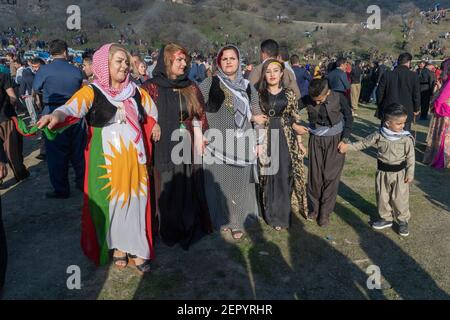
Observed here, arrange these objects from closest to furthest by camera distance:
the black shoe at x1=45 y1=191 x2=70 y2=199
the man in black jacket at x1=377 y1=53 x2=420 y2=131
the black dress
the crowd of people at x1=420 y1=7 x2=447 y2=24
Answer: the black dress < the black shoe at x1=45 y1=191 x2=70 y2=199 < the man in black jacket at x1=377 y1=53 x2=420 y2=131 < the crowd of people at x1=420 y1=7 x2=447 y2=24

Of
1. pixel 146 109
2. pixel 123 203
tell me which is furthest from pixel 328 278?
pixel 146 109

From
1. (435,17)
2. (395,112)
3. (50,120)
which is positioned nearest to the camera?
(50,120)

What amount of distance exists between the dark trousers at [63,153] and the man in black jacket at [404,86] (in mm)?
5162

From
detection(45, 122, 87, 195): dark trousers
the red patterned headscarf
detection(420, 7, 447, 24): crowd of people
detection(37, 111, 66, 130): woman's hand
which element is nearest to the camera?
detection(37, 111, 66, 130): woman's hand

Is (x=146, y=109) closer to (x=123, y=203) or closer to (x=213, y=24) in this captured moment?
(x=123, y=203)

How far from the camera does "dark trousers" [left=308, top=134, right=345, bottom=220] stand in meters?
4.19

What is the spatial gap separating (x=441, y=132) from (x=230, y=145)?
465 centimetres

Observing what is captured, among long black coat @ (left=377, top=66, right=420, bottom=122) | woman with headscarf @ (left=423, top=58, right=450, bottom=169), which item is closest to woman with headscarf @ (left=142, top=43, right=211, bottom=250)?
long black coat @ (left=377, top=66, right=420, bottom=122)

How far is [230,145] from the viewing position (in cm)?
391

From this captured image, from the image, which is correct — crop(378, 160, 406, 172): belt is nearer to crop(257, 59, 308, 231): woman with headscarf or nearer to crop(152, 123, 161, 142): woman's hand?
crop(257, 59, 308, 231): woman with headscarf

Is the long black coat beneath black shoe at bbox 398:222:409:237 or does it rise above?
above

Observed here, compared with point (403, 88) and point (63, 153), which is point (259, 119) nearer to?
point (63, 153)

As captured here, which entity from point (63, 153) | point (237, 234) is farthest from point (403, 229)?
point (63, 153)

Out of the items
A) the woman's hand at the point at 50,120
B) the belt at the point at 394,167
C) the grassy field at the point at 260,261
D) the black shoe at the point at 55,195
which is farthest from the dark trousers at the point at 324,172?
the black shoe at the point at 55,195
